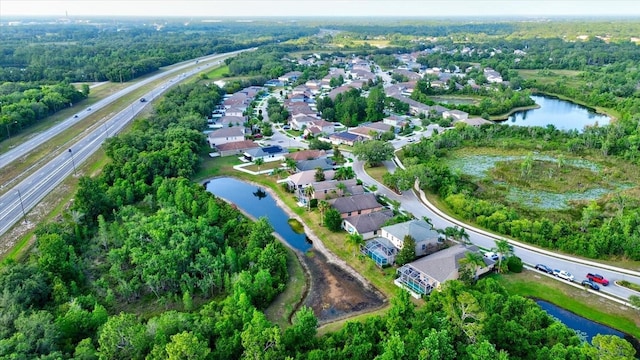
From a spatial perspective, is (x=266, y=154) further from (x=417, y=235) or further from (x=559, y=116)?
(x=559, y=116)

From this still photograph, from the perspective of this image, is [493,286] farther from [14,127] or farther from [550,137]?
[14,127]

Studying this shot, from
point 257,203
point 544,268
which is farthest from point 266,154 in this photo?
point 544,268

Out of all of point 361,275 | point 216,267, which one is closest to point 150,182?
point 216,267

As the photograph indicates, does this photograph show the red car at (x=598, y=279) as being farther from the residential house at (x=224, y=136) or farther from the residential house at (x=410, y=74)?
the residential house at (x=410, y=74)

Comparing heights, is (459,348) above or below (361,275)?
above

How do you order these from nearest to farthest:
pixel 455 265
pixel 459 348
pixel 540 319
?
pixel 459 348, pixel 540 319, pixel 455 265

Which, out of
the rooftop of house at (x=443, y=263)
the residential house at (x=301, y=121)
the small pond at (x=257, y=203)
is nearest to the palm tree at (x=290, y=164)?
the small pond at (x=257, y=203)
